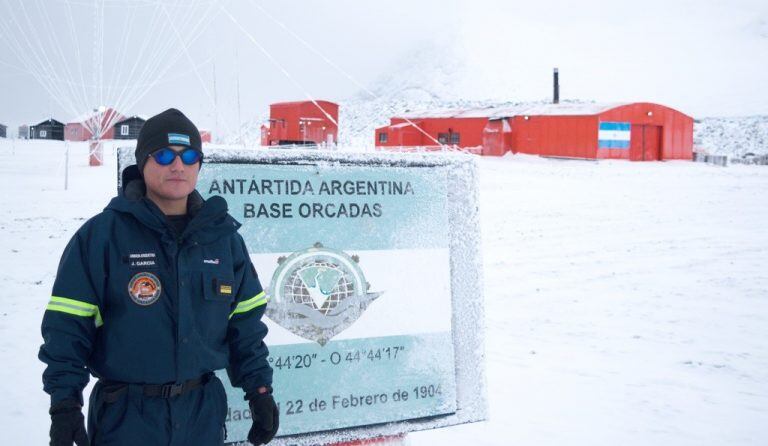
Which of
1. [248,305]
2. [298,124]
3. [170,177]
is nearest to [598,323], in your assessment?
[248,305]

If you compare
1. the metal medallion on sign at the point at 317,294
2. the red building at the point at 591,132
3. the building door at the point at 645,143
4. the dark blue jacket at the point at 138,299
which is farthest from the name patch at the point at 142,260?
the building door at the point at 645,143

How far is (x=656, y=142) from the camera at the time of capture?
115ft

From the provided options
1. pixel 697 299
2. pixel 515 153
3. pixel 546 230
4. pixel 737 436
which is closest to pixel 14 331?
pixel 737 436

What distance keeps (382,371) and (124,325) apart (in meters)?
1.23

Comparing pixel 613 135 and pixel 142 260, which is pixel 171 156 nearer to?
pixel 142 260

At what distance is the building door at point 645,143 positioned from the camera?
34.2 metres

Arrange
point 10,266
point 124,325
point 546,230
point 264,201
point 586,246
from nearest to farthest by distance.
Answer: point 124,325
point 264,201
point 10,266
point 586,246
point 546,230

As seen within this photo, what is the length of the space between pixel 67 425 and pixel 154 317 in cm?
40

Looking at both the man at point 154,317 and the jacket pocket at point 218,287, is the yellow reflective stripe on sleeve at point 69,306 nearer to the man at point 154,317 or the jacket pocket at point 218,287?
the man at point 154,317

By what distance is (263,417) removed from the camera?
2256mm

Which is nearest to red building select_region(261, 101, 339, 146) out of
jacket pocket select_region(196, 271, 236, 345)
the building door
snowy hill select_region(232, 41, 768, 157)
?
snowy hill select_region(232, 41, 768, 157)

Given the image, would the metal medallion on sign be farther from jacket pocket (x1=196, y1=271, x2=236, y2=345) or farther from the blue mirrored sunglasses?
the blue mirrored sunglasses

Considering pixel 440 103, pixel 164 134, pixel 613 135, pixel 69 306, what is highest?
pixel 440 103

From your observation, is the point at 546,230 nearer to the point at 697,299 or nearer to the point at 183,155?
the point at 697,299
